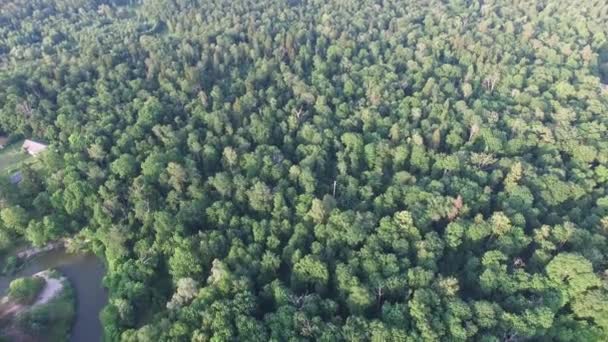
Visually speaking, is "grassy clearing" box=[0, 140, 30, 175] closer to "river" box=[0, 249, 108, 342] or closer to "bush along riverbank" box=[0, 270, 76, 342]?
"river" box=[0, 249, 108, 342]

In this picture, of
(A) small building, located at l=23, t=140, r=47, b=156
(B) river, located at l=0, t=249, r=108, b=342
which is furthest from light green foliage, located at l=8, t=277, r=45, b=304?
(A) small building, located at l=23, t=140, r=47, b=156

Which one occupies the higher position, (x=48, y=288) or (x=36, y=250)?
(x=36, y=250)

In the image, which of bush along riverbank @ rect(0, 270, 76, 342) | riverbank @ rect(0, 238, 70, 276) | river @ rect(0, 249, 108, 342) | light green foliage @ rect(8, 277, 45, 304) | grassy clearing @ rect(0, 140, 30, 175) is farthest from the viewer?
grassy clearing @ rect(0, 140, 30, 175)

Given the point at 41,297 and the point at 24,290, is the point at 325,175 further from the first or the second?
the point at 24,290

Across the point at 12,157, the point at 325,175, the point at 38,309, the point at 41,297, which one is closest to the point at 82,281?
the point at 41,297

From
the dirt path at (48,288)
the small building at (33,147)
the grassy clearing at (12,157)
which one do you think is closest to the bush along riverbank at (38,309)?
the dirt path at (48,288)

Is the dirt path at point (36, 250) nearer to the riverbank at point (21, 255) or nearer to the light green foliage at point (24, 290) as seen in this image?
the riverbank at point (21, 255)
